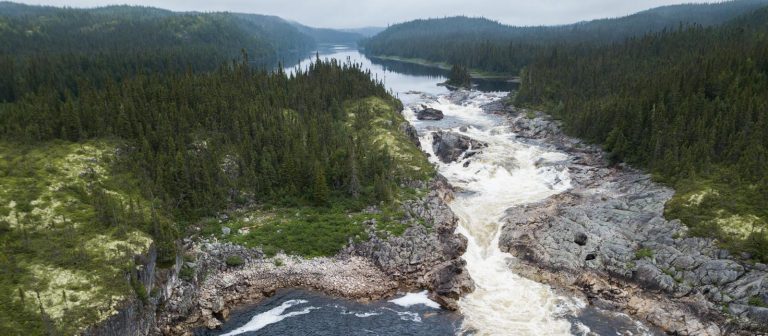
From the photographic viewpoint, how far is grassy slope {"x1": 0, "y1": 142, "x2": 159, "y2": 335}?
39438 mm

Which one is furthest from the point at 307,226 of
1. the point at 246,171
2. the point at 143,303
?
the point at 143,303

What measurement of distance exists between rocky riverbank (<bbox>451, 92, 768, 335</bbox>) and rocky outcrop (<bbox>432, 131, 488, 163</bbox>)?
2813 cm

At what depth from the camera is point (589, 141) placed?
105 m

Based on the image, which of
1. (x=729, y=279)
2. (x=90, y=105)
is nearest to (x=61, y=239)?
(x=90, y=105)

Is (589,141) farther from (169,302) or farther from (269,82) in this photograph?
(169,302)

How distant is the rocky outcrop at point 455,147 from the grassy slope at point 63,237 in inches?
2534

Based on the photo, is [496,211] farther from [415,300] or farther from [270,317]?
[270,317]

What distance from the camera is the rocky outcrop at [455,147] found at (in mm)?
102644

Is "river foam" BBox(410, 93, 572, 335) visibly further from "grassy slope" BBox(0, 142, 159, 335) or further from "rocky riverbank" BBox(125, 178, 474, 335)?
"grassy slope" BBox(0, 142, 159, 335)

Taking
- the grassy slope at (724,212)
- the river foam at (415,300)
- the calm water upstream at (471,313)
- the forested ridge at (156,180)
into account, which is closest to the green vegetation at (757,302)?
the grassy slope at (724,212)

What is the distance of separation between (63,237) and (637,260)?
67181mm

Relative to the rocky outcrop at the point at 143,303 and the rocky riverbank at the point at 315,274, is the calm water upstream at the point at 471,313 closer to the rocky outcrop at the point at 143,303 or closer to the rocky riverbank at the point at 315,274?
the rocky riverbank at the point at 315,274

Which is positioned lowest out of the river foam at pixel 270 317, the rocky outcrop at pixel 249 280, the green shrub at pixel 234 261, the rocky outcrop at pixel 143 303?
the river foam at pixel 270 317

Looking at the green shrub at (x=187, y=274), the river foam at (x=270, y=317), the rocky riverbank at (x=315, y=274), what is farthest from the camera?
the green shrub at (x=187, y=274)
